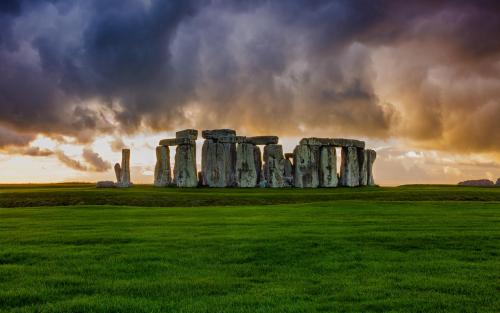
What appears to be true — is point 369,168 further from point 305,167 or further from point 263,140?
point 263,140

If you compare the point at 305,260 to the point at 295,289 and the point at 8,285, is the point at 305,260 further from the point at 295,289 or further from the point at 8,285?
the point at 8,285

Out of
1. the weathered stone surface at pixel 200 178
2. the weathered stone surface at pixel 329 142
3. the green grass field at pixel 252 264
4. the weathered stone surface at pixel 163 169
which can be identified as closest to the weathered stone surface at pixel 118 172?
the weathered stone surface at pixel 163 169

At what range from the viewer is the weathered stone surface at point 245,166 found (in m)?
Result: 45.7

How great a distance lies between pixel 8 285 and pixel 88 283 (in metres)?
1.41

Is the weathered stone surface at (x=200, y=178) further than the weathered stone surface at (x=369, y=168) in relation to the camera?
No

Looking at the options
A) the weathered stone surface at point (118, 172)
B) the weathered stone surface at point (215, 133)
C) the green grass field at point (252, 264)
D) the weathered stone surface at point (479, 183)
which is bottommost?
the green grass field at point (252, 264)

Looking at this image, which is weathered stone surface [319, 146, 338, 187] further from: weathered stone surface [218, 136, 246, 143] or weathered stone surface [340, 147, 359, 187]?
weathered stone surface [218, 136, 246, 143]

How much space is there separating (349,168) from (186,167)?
16.5 meters

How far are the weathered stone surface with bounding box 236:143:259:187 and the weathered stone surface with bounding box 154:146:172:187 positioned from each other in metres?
6.93

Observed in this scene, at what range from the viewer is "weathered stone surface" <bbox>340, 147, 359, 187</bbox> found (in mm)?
48562

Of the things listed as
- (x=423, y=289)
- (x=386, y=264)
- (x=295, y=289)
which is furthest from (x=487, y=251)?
(x=295, y=289)

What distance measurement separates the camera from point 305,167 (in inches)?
1836

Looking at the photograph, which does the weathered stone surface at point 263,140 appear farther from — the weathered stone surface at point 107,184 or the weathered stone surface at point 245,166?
the weathered stone surface at point 107,184

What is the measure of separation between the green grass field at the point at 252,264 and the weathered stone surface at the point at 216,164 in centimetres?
2573
